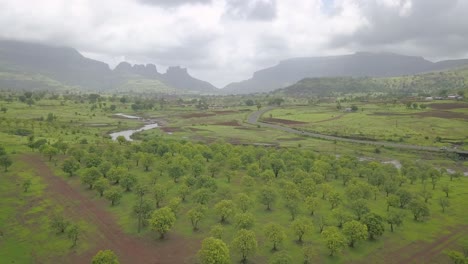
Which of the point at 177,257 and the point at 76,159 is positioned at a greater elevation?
the point at 76,159

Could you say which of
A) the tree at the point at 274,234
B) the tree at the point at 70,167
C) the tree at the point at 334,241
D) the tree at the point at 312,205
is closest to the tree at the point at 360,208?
the tree at the point at 312,205

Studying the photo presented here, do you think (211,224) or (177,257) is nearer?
(177,257)

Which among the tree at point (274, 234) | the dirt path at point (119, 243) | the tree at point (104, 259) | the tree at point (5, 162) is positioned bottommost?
the dirt path at point (119, 243)

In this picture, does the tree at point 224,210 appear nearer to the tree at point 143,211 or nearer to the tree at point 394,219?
the tree at point 143,211

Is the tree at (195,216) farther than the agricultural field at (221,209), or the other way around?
the tree at (195,216)

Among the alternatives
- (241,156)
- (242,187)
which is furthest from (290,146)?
(242,187)

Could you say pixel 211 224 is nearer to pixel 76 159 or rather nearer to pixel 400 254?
pixel 400 254

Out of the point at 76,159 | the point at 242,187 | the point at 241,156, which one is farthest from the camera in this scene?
A: the point at 241,156
